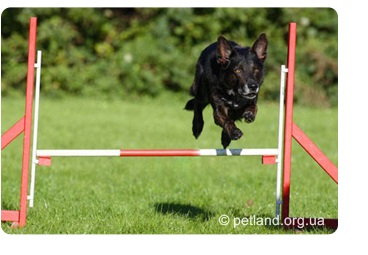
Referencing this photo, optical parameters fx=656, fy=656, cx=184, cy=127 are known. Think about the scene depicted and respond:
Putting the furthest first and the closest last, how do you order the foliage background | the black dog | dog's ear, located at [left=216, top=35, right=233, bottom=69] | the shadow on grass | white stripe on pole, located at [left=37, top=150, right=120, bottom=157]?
the foliage background < the shadow on grass < dog's ear, located at [left=216, top=35, right=233, bottom=69] < the black dog < white stripe on pole, located at [left=37, top=150, right=120, bottom=157]

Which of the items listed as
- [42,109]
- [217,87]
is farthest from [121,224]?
[42,109]

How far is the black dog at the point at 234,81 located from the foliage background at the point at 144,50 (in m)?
10.3

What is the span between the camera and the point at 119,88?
52.1 ft

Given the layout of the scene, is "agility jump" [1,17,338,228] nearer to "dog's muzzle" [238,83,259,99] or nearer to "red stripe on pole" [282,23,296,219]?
"red stripe on pole" [282,23,296,219]

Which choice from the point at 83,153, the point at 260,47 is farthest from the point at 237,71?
the point at 83,153

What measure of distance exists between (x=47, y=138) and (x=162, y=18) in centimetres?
591

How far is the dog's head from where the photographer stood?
505 centimetres

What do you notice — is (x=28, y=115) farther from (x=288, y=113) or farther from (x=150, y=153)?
(x=288, y=113)

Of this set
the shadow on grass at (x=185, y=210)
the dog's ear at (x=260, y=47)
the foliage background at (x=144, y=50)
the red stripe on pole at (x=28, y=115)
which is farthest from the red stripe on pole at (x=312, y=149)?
the foliage background at (x=144, y=50)

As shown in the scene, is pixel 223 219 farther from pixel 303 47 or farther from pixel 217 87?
pixel 303 47

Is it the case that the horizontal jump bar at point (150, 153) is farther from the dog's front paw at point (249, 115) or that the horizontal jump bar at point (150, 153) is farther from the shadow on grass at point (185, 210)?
the shadow on grass at point (185, 210)

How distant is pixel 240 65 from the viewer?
5.11 m

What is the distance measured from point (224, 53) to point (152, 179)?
2991mm

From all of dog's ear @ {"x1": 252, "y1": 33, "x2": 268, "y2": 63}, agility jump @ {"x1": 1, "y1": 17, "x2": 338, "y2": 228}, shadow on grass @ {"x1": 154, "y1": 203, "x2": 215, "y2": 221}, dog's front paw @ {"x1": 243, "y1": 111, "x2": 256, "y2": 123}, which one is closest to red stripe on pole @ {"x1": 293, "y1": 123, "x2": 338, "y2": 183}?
agility jump @ {"x1": 1, "y1": 17, "x2": 338, "y2": 228}
